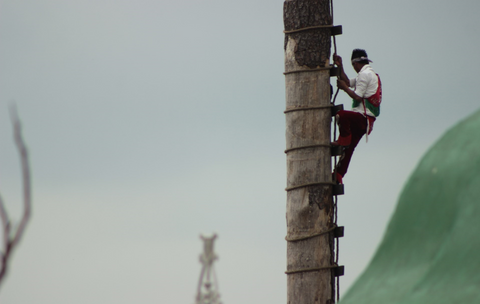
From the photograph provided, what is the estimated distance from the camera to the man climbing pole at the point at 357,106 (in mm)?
5695

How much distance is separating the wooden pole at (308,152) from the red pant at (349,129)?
0.50 feet

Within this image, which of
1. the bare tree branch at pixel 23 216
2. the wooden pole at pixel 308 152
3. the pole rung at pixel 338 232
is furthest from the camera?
the pole rung at pixel 338 232

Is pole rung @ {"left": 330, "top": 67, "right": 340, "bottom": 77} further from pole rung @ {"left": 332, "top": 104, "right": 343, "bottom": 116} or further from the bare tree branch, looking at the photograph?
the bare tree branch

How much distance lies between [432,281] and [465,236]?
30cm

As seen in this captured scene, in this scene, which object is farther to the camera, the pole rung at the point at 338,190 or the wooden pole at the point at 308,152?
the pole rung at the point at 338,190

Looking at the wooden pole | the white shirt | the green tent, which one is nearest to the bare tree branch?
the green tent

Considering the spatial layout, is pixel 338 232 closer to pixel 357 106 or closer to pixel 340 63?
pixel 357 106

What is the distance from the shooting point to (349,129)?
5715 mm

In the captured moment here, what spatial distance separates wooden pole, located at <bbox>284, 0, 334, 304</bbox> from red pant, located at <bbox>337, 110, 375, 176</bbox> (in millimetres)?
153

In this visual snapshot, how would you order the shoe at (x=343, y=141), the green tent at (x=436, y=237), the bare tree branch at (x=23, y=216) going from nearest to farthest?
the bare tree branch at (x=23, y=216), the green tent at (x=436, y=237), the shoe at (x=343, y=141)


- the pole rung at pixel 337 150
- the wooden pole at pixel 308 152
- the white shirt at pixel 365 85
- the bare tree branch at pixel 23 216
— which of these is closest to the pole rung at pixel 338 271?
the wooden pole at pixel 308 152

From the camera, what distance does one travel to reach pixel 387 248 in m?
Result: 3.89

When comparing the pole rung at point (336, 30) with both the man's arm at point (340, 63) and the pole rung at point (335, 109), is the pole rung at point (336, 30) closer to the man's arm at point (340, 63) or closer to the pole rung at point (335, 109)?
the man's arm at point (340, 63)

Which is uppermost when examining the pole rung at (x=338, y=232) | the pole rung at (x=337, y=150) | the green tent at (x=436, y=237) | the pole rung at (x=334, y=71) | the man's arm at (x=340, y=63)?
the man's arm at (x=340, y=63)
